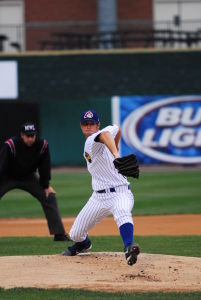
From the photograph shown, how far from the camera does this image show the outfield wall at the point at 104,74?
95.2 feet

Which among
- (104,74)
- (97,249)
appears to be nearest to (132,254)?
(97,249)

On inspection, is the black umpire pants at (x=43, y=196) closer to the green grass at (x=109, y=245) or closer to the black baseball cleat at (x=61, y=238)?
the black baseball cleat at (x=61, y=238)

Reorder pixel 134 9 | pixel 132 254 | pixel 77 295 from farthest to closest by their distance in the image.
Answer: pixel 134 9 → pixel 132 254 → pixel 77 295

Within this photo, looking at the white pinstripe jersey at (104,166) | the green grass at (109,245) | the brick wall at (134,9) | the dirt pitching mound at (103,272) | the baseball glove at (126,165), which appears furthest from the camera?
the brick wall at (134,9)

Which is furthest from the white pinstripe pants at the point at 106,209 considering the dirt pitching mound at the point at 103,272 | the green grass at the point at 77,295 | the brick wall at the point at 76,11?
the brick wall at the point at 76,11

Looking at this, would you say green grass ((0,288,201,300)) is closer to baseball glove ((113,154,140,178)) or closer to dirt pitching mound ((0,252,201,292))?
dirt pitching mound ((0,252,201,292))

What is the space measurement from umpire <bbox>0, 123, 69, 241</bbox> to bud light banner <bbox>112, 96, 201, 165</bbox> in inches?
615

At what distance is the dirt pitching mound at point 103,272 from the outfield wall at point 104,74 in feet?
65.5

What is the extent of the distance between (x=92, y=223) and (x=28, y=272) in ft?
3.34

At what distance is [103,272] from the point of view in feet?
26.9

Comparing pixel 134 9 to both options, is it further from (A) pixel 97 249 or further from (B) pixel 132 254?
(B) pixel 132 254

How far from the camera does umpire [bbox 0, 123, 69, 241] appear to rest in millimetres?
11117

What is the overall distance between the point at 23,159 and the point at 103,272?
11.3 ft

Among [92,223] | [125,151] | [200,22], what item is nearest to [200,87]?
[200,22]
